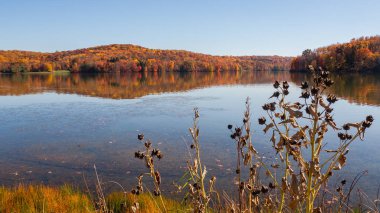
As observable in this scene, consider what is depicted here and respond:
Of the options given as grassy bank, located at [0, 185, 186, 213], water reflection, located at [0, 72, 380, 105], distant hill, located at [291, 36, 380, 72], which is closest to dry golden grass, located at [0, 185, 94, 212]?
grassy bank, located at [0, 185, 186, 213]

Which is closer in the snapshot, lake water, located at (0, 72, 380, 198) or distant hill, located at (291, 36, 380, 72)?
lake water, located at (0, 72, 380, 198)

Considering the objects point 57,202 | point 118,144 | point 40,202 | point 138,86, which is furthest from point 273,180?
point 138,86

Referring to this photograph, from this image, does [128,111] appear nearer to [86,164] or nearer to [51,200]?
[86,164]

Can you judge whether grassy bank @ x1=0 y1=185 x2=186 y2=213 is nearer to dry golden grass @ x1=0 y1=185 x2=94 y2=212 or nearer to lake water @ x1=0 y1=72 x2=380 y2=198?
dry golden grass @ x1=0 y1=185 x2=94 y2=212

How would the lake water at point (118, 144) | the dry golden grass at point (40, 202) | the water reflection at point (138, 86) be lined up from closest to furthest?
the dry golden grass at point (40, 202), the lake water at point (118, 144), the water reflection at point (138, 86)

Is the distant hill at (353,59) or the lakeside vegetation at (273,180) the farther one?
the distant hill at (353,59)

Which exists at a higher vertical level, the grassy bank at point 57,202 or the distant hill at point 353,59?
the distant hill at point 353,59

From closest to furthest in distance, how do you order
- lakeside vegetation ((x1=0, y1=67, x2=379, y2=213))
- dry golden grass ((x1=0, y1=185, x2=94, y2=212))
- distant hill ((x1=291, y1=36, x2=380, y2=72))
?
lakeside vegetation ((x1=0, y1=67, x2=379, y2=213)), dry golden grass ((x1=0, y1=185, x2=94, y2=212)), distant hill ((x1=291, y1=36, x2=380, y2=72))

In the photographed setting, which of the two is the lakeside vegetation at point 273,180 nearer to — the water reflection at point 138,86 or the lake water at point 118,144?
the lake water at point 118,144

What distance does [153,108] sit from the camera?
21.4 meters

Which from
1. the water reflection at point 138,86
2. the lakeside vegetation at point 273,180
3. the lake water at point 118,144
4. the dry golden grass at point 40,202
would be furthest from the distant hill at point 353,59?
the dry golden grass at point 40,202

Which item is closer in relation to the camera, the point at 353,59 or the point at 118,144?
the point at 118,144

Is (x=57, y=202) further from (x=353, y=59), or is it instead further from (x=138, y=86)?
(x=353, y=59)

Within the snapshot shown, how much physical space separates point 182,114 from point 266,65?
16757cm
